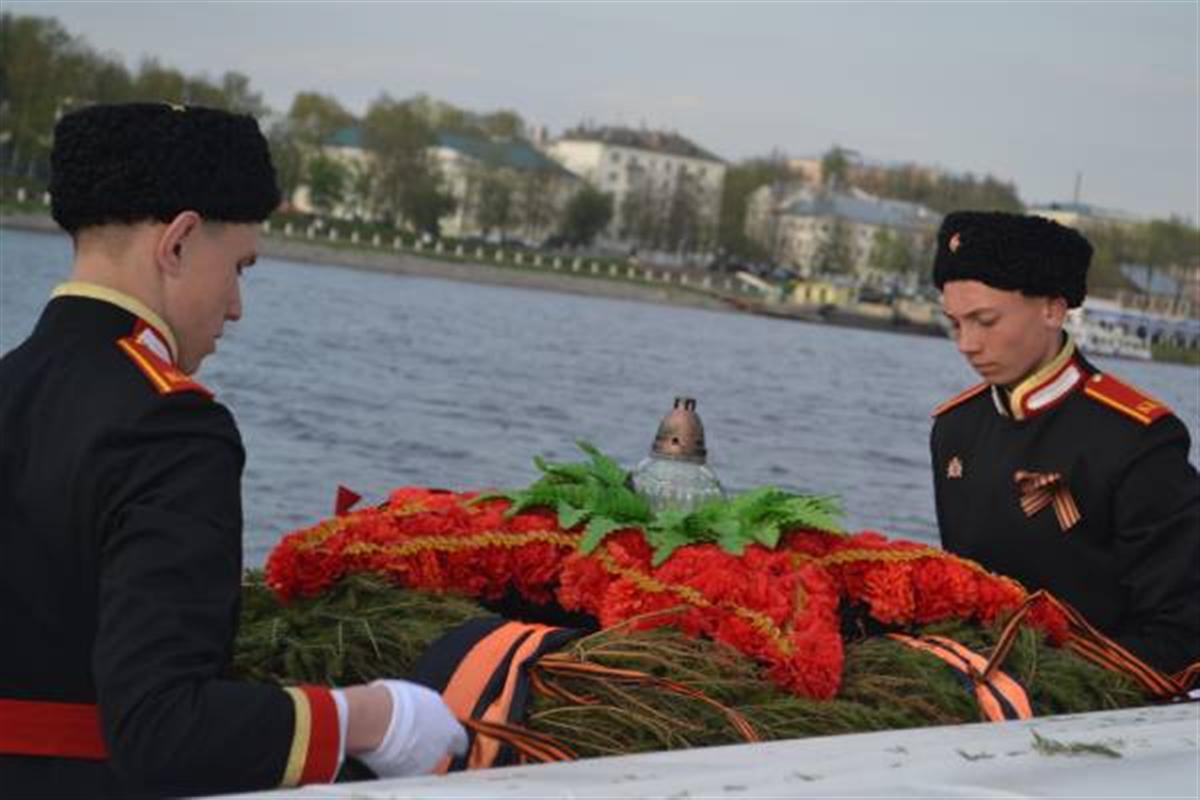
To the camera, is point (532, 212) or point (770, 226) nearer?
point (532, 212)

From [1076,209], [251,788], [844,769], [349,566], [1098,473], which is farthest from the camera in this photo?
[1076,209]

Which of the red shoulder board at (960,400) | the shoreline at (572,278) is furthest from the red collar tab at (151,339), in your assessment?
the shoreline at (572,278)

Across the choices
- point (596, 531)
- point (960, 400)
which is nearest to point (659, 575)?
point (596, 531)

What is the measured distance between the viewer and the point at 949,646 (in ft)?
10.8

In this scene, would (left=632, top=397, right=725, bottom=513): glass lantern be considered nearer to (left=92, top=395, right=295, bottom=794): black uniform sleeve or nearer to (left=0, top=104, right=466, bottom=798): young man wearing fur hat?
(left=0, top=104, right=466, bottom=798): young man wearing fur hat

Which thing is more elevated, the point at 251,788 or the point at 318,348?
the point at 251,788

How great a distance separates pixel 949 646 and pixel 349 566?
1.03m

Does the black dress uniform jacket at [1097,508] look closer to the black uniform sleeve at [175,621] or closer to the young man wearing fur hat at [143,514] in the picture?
the young man wearing fur hat at [143,514]

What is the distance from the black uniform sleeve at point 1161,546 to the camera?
3.71 m

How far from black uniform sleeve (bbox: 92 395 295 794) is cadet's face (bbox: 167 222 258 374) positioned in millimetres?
161

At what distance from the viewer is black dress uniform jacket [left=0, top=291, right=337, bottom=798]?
6.76 feet

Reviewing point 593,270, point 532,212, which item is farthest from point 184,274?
point 532,212

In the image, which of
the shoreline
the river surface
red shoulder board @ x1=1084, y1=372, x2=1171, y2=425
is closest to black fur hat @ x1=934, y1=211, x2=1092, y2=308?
red shoulder board @ x1=1084, y1=372, x2=1171, y2=425

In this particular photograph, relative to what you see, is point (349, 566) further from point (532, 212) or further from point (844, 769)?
point (532, 212)
